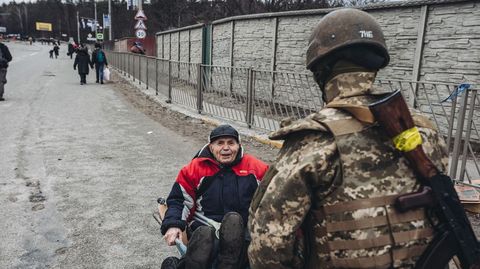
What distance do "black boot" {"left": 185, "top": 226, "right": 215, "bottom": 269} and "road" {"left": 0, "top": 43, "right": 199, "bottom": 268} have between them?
1.09 metres

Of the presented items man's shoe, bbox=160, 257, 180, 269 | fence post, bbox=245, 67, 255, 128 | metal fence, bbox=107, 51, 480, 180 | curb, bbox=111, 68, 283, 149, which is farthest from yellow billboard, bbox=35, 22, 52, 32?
man's shoe, bbox=160, 257, 180, 269

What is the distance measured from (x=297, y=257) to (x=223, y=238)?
82 centimetres

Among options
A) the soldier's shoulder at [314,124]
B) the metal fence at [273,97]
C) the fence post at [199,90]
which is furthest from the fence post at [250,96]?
the soldier's shoulder at [314,124]

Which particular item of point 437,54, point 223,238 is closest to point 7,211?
point 223,238

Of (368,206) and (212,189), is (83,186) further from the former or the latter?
(368,206)

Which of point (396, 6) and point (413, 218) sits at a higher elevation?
point (396, 6)

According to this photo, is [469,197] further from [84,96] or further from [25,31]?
[25,31]

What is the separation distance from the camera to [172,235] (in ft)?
8.43

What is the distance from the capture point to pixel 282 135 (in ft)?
4.71

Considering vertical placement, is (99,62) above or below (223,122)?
above

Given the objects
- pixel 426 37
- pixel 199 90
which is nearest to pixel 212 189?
pixel 426 37

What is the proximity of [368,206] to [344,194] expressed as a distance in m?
0.08

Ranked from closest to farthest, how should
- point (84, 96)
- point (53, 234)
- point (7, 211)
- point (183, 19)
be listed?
1. point (53, 234)
2. point (7, 211)
3. point (84, 96)
4. point (183, 19)

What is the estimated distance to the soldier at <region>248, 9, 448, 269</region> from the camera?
1.35 m
